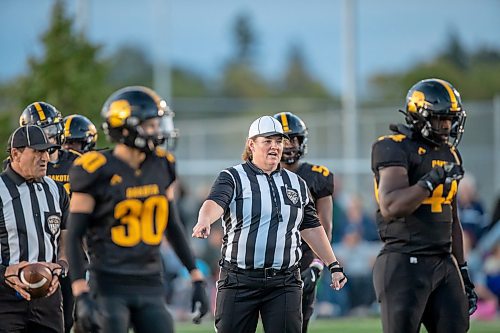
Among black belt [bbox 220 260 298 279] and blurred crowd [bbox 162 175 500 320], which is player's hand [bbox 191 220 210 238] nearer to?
black belt [bbox 220 260 298 279]

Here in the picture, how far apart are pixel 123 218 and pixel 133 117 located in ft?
1.79

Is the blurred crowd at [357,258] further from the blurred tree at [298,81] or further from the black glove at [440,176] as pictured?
the blurred tree at [298,81]

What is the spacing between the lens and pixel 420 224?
711 centimetres

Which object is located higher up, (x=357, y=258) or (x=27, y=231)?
(x=27, y=231)

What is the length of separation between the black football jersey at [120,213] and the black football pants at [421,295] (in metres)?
1.85

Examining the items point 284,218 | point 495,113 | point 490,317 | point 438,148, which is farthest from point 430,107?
point 495,113

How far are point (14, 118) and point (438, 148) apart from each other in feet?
26.7

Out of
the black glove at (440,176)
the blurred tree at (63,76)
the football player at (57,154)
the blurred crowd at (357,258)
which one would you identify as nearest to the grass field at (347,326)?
the blurred crowd at (357,258)

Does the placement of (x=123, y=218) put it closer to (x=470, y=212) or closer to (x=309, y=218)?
(x=309, y=218)

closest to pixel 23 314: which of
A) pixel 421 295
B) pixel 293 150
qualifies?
pixel 293 150

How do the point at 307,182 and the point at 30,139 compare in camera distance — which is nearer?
the point at 30,139

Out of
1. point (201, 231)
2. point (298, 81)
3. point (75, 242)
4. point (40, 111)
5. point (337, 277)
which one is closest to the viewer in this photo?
point (75, 242)

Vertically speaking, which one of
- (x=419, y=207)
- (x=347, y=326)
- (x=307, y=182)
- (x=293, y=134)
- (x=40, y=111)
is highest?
(x=40, y=111)

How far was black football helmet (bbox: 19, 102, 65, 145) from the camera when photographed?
8430 millimetres
